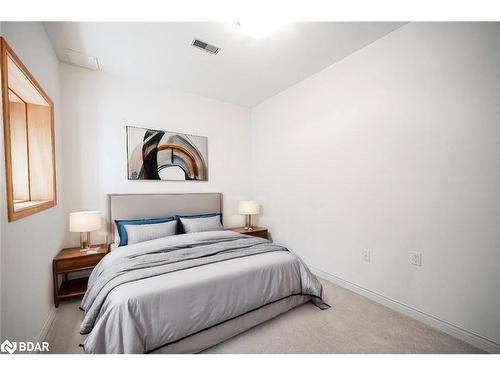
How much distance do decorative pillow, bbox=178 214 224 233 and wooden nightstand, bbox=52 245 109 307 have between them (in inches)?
35.6

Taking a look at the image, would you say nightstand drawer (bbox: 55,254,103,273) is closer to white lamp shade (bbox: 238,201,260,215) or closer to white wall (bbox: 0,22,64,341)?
white wall (bbox: 0,22,64,341)

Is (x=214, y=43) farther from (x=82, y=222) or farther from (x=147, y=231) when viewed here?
(x=82, y=222)

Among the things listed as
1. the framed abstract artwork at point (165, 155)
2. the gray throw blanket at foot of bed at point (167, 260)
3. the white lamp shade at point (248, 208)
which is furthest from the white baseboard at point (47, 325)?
the white lamp shade at point (248, 208)

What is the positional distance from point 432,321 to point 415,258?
506mm

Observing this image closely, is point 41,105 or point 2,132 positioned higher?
point 41,105

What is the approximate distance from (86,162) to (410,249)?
3.68 m

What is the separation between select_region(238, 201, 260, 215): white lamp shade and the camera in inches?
136

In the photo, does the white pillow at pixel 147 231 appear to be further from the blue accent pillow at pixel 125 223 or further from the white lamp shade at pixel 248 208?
the white lamp shade at pixel 248 208

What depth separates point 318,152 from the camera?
277 centimetres
